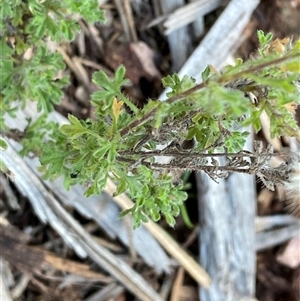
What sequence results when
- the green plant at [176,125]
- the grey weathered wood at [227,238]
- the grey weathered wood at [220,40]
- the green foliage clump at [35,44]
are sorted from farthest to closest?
the grey weathered wood at [227,238], the grey weathered wood at [220,40], the green foliage clump at [35,44], the green plant at [176,125]

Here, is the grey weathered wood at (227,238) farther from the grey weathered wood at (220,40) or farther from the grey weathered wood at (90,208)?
the grey weathered wood at (220,40)

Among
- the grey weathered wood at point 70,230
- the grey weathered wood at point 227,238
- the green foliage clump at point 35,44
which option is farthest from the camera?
the grey weathered wood at point 227,238

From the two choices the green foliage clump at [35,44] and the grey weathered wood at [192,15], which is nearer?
the green foliage clump at [35,44]

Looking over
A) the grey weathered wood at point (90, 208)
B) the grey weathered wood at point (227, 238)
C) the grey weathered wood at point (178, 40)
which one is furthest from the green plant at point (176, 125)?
the grey weathered wood at point (227, 238)

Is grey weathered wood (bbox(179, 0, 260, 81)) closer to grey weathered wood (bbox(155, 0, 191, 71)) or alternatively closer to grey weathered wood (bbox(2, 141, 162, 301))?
grey weathered wood (bbox(155, 0, 191, 71))

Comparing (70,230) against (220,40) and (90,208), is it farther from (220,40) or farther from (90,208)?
(220,40)

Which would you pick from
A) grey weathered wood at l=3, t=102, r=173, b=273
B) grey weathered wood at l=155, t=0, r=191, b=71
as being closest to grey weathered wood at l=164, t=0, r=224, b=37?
grey weathered wood at l=155, t=0, r=191, b=71

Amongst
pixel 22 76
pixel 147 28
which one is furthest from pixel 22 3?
pixel 147 28

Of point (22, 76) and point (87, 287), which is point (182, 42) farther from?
point (87, 287)
